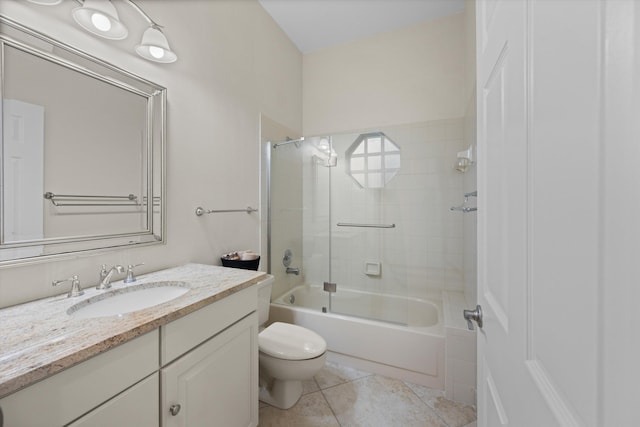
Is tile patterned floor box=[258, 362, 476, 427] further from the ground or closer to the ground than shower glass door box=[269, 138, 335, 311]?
closer to the ground

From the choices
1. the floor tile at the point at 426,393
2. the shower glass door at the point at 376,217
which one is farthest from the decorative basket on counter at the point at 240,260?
the floor tile at the point at 426,393

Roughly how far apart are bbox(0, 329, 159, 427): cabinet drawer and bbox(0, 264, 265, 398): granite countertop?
0.12ft

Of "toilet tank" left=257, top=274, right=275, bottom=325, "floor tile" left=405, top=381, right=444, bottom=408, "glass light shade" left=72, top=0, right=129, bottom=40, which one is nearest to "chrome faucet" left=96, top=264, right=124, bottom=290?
"toilet tank" left=257, top=274, right=275, bottom=325

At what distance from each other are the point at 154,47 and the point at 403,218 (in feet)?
7.00

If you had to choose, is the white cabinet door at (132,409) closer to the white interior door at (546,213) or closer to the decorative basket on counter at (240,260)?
the decorative basket on counter at (240,260)

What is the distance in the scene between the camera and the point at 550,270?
40 cm

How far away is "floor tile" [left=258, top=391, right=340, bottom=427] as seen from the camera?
57.5 inches

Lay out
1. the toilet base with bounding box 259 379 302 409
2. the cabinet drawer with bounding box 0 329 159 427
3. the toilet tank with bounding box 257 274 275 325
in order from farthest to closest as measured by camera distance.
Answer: the toilet tank with bounding box 257 274 275 325, the toilet base with bounding box 259 379 302 409, the cabinet drawer with bounding box 0 329 159 427

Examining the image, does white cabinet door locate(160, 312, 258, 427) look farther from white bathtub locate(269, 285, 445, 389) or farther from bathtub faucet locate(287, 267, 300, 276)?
bathtub faucet locate(287, 267, 300, 276)

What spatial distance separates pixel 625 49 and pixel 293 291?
97.7 inches

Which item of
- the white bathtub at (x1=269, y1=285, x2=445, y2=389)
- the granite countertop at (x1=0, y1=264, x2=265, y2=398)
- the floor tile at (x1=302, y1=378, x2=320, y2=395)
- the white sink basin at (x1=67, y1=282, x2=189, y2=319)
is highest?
the granite countertop at (x1=0, y1=264, x2=265, y2=398)

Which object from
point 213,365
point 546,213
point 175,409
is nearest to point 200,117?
point 213,365

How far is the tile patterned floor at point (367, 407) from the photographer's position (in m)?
1.47

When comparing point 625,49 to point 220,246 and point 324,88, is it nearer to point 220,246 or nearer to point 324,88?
point 220,246
